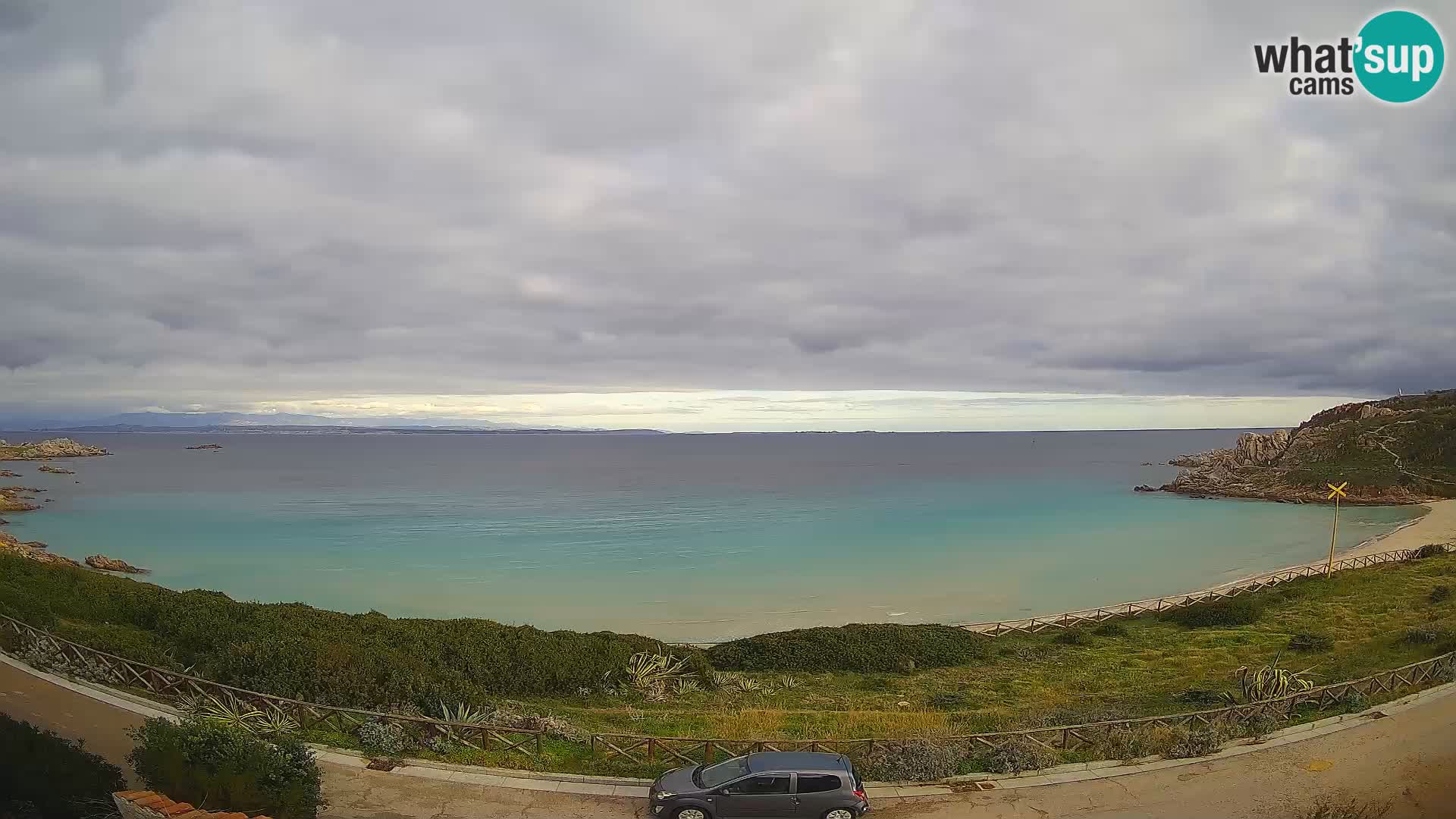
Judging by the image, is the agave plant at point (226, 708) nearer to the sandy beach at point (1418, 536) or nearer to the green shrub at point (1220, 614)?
the green shrub at point (1220, 614)

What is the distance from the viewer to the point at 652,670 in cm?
2366

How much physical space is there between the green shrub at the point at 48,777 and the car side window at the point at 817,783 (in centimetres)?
1014

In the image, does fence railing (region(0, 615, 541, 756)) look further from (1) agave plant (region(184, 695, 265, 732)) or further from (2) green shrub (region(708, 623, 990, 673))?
(2) green shrub (region(708, 623, 990, 673))

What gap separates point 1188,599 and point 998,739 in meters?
31.2

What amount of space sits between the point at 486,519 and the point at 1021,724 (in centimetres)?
6607

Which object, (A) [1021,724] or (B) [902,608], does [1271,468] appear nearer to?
(B) [902,608]

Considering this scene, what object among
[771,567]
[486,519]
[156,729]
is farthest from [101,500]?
[156,729]

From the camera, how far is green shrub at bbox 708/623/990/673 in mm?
28062

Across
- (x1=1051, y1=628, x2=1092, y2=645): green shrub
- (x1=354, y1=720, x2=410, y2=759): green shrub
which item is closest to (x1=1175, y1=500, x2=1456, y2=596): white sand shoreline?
(x1=1051, y1=628, x2=1092, y2=645): green shrub

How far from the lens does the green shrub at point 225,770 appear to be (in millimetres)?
10789

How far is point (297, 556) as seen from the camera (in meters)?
54.8

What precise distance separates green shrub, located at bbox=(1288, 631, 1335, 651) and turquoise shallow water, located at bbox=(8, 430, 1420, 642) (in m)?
13.9

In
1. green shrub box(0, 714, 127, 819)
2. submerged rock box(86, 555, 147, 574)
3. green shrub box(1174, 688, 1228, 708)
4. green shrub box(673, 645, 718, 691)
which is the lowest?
submerged rock box(86, 555, 147, 574)

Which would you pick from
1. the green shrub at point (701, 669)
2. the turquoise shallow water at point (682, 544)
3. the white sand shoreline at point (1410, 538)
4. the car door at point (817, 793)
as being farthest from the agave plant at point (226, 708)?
the white sand shoreline at point (1410, 538)
